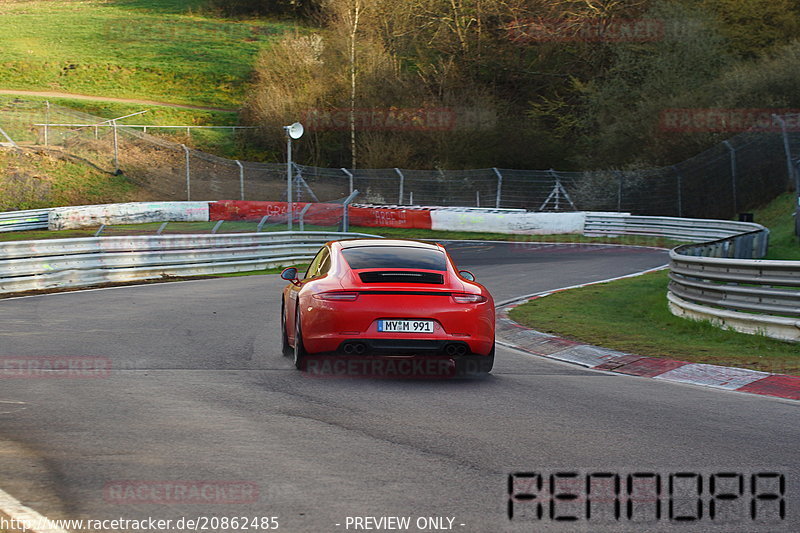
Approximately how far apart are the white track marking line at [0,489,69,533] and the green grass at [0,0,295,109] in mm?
64666

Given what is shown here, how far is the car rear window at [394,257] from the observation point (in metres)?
9.56

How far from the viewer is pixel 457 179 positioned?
4228 cm

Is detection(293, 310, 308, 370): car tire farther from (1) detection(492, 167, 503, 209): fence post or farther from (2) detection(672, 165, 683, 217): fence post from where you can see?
(1) detection(492, 167, 503, 209): fence post

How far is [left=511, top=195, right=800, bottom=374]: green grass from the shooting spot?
11055mm

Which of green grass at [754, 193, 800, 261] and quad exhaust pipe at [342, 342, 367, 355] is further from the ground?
green grass at [754, 193, 800, 261]

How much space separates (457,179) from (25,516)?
38.2 metres

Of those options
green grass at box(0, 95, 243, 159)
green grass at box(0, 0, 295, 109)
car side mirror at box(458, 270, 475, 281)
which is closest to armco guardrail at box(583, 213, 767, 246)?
car side mirror at box(458, 270, 475, 281)

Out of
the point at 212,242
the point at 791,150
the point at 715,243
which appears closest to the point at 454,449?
the point at 715,243

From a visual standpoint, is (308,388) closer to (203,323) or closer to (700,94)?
(203,323)

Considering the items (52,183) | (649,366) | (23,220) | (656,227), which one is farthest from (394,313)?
(52,183)

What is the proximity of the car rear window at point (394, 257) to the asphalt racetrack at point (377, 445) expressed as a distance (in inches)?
46.0

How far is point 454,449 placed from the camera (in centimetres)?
623

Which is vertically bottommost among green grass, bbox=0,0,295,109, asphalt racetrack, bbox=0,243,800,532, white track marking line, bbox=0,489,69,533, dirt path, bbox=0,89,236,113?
asphalt racetrack, bbox=0,243,800,532

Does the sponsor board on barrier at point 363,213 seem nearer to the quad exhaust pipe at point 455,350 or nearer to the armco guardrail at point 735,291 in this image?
the armco guardrail at point 735,291
